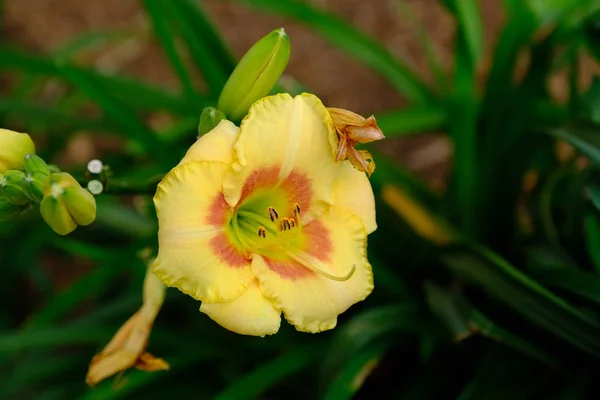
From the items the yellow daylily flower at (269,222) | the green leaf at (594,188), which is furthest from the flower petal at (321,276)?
the green leaf at (594,188)

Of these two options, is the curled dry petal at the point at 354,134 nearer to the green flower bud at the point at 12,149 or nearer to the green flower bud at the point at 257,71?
the green flower bud at the point at 257,71

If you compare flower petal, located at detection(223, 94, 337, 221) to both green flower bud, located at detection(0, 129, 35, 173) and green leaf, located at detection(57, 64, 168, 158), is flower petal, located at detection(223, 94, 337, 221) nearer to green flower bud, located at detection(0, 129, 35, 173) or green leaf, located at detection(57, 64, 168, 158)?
green flower bud, located at detection(0, 129, 35, 173)

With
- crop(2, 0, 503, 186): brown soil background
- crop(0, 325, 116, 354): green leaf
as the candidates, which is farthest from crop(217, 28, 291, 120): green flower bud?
crop(2, 0, 503, 186): brown soil background

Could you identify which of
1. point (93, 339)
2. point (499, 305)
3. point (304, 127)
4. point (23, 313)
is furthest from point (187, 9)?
point (23, 313)

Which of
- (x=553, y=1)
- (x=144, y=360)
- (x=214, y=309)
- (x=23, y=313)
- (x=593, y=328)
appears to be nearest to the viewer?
(x=214, y=309)

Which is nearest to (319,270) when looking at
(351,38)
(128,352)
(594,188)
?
(128,352)

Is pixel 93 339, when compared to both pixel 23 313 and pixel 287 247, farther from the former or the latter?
pixel 23 313
